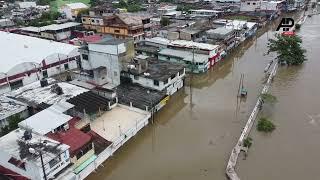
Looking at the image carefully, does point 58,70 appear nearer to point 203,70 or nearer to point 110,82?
point 110,82

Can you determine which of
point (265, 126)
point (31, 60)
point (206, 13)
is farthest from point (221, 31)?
point (31, 60)

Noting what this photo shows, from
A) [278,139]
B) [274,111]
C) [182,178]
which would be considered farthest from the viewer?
[274,111]

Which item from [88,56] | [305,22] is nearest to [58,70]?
[88,56]

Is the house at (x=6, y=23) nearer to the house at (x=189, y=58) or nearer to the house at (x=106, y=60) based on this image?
the house at (x=189, y=58)

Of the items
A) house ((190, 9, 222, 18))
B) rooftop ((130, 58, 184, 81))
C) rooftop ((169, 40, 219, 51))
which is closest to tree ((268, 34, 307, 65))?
rooftop ((169, 40, 219, 51))

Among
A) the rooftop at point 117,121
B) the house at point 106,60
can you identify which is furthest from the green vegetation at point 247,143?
the house at point 106,60

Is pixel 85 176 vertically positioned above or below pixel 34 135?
below

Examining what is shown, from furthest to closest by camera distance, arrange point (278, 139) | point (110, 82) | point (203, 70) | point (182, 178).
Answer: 1. point (203, 70)
2. point (110, 82)
3. point (278, 139)
4. point (182, 178)

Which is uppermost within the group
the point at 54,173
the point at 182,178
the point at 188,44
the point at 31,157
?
the point at 188,44
